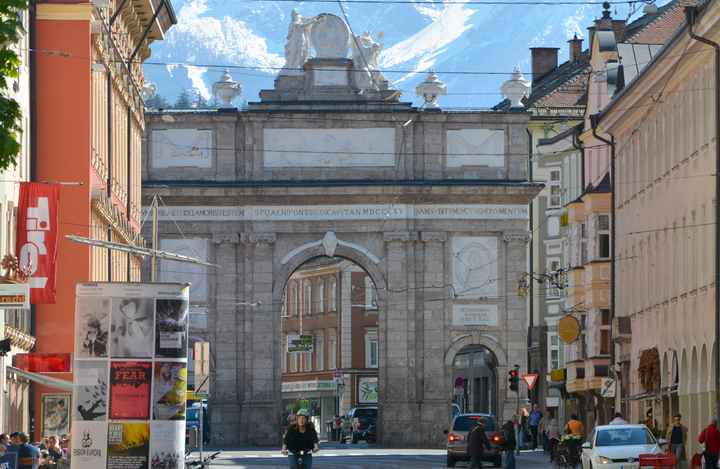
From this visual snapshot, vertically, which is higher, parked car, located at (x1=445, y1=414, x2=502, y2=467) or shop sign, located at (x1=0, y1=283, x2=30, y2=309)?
shop sign, located at (x1=0, y1=283, x2=30, y2=309)

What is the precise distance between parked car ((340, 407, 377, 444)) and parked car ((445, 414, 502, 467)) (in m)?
30.7

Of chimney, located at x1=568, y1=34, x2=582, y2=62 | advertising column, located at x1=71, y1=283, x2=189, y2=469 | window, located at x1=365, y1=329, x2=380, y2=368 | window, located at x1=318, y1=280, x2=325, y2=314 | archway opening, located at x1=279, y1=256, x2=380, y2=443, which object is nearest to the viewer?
advertising column, located at x1=71, y1=283, x2=189, y2=469

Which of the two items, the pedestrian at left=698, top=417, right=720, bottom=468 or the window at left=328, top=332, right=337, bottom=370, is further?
the window at left=328, top=332, right=337, bottom=370

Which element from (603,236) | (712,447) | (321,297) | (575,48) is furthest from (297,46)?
(712,447)

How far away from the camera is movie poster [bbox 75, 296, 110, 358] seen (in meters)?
31.0

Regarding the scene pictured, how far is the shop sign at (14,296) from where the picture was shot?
29.0 meters

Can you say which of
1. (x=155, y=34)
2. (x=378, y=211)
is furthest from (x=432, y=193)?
(x=155, y=34)

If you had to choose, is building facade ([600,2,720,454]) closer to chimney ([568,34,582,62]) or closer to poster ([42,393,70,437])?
poster ([42,393,70,437])

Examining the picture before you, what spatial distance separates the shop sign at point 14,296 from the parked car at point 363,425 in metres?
57.5

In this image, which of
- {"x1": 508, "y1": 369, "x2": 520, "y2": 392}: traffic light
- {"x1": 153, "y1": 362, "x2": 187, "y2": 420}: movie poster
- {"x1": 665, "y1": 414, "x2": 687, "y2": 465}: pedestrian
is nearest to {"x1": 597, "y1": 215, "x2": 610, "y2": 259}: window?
{"x1": 508, "y1": 369, "x2": 520, "y2": 392}: traffic light

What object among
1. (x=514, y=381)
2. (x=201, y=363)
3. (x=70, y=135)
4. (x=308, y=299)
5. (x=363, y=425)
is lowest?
(x=363, y=425)

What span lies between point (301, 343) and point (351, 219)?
1703 inches

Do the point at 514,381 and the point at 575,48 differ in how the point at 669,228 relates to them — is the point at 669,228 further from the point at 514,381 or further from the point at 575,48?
the point at 575,48

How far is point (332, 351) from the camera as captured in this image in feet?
391
